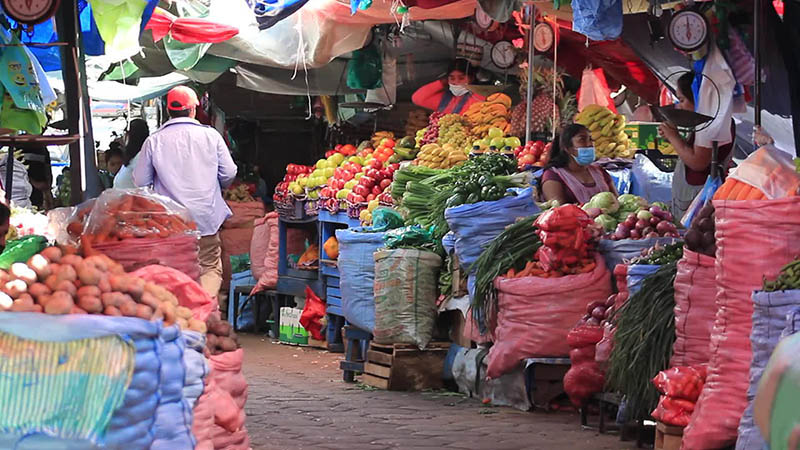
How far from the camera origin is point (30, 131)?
9.33 m

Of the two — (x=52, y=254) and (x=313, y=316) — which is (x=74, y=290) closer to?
(x=52, y=254)

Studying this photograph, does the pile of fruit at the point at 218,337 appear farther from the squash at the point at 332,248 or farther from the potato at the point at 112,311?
the squash at the point at 332,248

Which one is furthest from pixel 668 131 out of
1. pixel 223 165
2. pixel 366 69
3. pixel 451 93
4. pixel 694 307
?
pixel 366 69

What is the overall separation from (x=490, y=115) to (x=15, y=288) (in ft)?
27.6

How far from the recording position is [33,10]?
23.9ft

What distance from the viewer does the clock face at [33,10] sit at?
7273 mm

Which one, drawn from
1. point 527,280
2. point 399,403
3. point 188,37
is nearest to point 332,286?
point 188,37

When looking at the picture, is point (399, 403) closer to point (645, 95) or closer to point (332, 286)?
point (332, 286)

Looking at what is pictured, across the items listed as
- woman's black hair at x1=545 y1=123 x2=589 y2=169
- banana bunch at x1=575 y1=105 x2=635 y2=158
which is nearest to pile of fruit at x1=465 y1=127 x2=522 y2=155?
banana bunch at x1=575 y1=105 x2=635 y2=158

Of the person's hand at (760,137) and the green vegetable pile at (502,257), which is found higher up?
the person's hand at (760,137)

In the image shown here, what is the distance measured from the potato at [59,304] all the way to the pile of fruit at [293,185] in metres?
10.1

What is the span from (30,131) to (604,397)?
14.6 feet

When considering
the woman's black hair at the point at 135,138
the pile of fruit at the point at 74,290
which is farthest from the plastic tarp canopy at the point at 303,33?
the pile of fruit at the point at 74,290

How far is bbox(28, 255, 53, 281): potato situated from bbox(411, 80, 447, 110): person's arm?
35.0 feet
